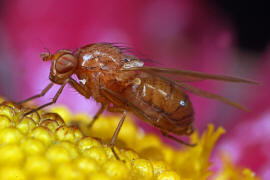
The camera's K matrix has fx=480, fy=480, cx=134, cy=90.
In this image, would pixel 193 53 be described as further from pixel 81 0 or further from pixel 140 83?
pixel 140 83

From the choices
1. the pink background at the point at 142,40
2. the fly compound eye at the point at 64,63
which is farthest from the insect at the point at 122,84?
the pink background at the point at 142,40

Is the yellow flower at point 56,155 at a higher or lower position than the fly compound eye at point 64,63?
lower

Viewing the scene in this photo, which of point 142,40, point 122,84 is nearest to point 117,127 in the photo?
point 122,84

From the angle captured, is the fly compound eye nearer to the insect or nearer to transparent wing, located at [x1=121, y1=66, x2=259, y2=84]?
the insect

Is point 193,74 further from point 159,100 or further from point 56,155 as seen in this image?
point 56,155

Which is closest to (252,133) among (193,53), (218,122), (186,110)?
(218,122)

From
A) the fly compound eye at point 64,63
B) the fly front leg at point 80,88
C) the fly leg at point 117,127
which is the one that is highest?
the fly compound eye at point 64,63

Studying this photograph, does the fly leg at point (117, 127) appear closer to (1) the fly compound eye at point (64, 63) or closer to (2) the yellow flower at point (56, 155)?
(2) the yellow flower at point (56, 155)

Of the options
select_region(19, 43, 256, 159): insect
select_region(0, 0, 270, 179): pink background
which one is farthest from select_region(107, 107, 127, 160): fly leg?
select_region(0, 0, 270, 179): pink background
